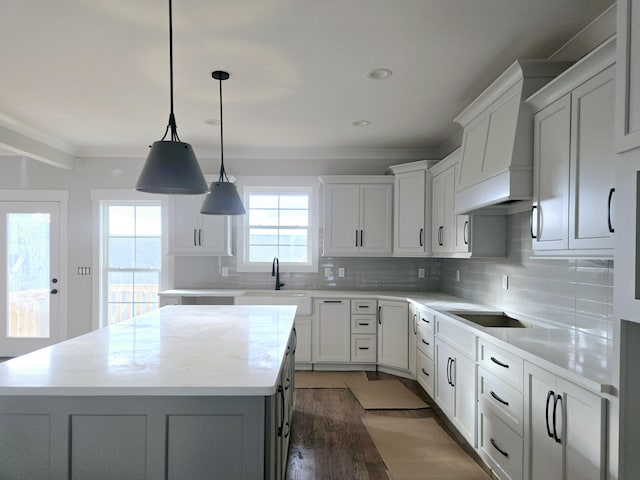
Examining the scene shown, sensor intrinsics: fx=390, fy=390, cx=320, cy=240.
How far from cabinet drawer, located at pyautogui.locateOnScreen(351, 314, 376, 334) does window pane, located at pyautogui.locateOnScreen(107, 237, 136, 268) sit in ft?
9.59

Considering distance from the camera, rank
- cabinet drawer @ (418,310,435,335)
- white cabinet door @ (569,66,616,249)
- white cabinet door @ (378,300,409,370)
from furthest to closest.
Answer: white cabinet door @ (378,300,409,370), cabinet drawer @ (418,310,435,335), white cabinet door @ (569,66,616,249)

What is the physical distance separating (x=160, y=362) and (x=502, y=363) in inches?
70.0

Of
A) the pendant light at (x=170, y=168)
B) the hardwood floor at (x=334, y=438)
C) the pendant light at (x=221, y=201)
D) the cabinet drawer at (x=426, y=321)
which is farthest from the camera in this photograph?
the cabinet drawer at (x=426, y=321)

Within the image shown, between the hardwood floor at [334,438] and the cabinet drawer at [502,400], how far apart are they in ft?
1.82

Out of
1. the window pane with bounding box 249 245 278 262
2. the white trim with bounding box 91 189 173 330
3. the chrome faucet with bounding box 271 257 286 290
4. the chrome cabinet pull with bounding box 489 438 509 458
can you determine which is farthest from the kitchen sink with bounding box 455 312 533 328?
the white trim with bounding box 91 189 173 330

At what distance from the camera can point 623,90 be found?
1360 millimetres

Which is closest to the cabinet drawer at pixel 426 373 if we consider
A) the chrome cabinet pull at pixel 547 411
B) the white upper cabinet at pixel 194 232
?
the chrome cabinet pull at pixel 547 411

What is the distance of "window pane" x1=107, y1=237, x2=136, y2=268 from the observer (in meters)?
5.01

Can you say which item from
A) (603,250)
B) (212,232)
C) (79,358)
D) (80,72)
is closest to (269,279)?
(212,232)

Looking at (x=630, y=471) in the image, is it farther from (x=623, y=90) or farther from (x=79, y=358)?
(x=79, y=358)

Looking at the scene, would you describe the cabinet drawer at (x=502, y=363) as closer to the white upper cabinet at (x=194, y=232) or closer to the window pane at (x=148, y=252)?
the white upper cabinet at (x=194, y=232)

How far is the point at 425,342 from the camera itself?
3.60 m

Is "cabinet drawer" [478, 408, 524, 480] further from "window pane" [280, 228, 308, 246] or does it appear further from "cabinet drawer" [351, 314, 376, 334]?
"window pane" [280, 228, 308, 246]

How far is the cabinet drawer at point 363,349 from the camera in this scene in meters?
4.39
